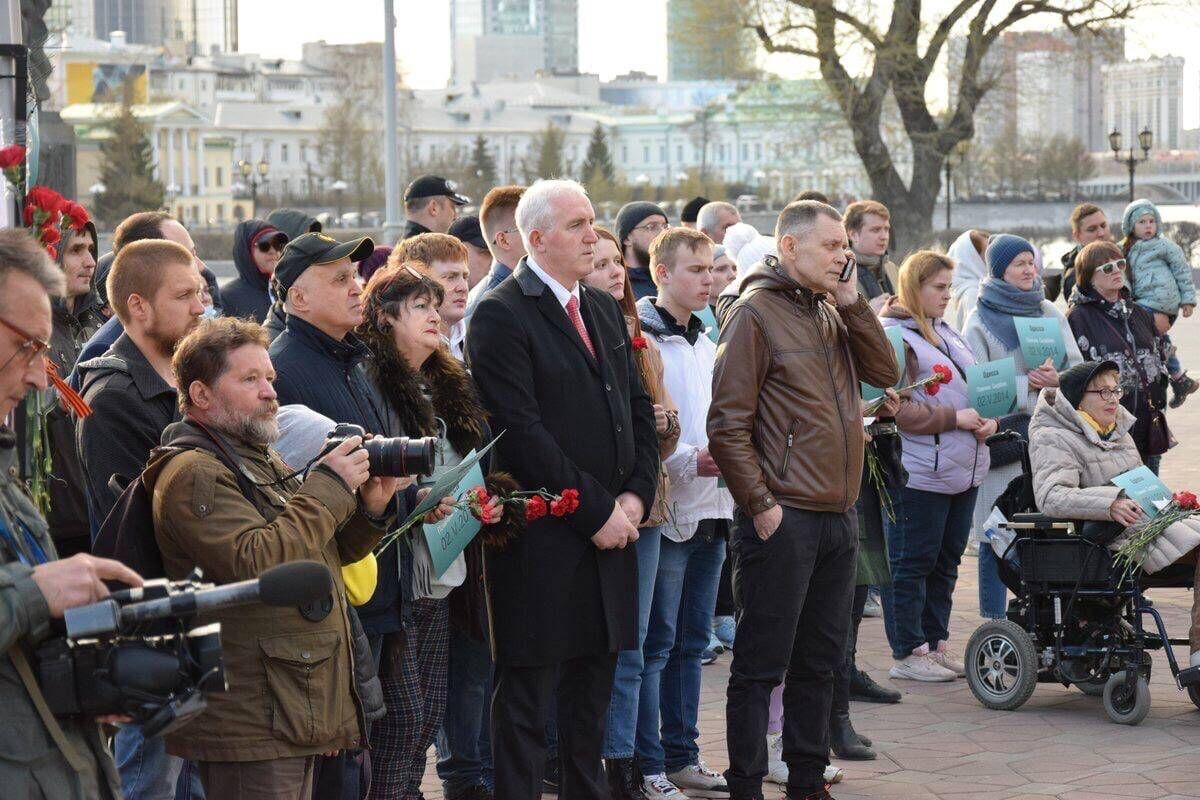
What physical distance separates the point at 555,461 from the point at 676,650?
4.85 feet

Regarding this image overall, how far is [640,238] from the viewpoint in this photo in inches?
296

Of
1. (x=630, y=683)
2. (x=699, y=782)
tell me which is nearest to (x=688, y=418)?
(x=630, y=683)

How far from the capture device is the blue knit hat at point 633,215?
7566 millimetres

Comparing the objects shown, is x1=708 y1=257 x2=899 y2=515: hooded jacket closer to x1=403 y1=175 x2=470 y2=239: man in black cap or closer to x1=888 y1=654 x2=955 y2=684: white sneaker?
x1=888 y1=654 x2=955 y2=684: white sneaker

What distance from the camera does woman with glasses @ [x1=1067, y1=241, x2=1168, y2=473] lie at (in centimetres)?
883

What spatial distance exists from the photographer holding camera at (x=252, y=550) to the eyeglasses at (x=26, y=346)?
702 millimetres

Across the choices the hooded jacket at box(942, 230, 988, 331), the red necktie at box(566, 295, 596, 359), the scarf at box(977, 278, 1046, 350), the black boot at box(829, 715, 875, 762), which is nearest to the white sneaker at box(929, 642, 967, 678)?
the black boot at box(829, 715, 875, 762)

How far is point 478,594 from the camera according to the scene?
5.04 meters

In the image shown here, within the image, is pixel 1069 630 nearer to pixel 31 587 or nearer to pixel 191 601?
pixel 191 601

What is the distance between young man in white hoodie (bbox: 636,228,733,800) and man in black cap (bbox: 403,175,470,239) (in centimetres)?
183

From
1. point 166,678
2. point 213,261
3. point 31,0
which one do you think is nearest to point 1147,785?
point 166,678

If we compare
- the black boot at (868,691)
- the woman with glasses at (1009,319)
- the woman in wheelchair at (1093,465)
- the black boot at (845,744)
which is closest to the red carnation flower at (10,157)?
the black boot at (845,744)

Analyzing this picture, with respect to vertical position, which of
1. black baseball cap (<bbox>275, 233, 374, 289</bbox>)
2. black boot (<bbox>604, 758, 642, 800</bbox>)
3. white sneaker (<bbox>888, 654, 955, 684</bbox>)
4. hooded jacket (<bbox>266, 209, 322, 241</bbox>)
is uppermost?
hooded jacket (<bbox>266, 209, 322, 241</bbox>)

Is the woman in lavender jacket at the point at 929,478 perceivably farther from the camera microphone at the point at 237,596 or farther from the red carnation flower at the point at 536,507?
the camera microphone at the point at 237,596
